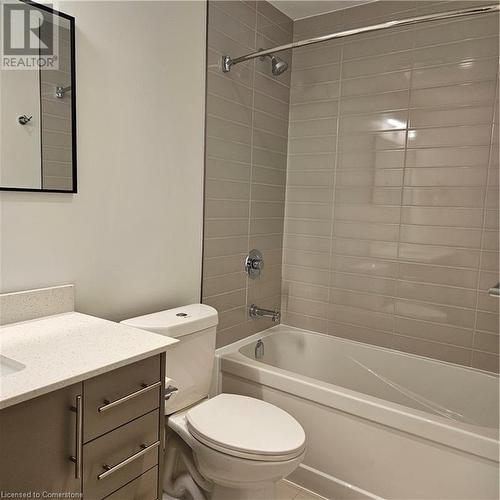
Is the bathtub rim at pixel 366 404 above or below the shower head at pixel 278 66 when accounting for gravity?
below

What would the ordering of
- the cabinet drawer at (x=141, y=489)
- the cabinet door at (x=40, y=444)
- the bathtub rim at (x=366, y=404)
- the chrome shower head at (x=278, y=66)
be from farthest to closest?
the chrome shower head at (x=278, y=66) → the bathtub rim at (x=366, y=404) → the cabinet drawer at (x=141, y=489) → the cabinet door at (x=40, y=444)

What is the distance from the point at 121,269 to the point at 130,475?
81 cm

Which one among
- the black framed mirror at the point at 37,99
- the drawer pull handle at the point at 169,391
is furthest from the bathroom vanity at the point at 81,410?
the black framed mirror at the point at 37,99

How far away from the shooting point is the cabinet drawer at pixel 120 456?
44.1 inches

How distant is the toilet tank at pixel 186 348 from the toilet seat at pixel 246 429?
0.09 m

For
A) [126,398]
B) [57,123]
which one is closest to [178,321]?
[126,398]

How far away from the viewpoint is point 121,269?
70.5 inches

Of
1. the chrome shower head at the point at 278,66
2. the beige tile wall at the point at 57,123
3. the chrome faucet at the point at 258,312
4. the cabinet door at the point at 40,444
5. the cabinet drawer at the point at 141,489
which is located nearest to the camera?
the cabinet door at the point at 40,444

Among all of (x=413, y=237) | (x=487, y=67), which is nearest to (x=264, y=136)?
(x=413, y=237)

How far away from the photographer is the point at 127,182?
1.78 m

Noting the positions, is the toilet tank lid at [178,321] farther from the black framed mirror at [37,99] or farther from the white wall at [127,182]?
the black framed mirror at [37,99]

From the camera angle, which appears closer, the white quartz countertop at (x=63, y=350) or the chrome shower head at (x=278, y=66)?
the white quartz countertop at (x=63, y=350)

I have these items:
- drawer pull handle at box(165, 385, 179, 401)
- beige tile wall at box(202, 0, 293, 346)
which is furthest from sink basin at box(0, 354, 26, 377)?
beige tile wall at box(202, 0, 293, 346)

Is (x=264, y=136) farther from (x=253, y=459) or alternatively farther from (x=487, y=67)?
(x=253, y=459)
